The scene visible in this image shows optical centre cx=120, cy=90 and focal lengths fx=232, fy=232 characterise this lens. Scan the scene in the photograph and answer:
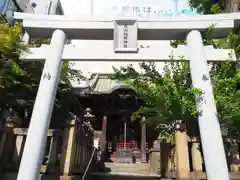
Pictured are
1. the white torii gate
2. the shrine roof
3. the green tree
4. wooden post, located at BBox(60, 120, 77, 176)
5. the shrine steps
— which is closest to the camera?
the white torii gate

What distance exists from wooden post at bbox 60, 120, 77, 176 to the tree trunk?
670cm

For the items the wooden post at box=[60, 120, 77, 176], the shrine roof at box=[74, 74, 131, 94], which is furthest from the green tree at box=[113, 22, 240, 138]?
the shrine roof at box=[74, 74, 131, 94]

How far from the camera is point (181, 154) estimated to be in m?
4.55

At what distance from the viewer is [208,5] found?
8617 millimetres

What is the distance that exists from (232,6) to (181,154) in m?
6.48

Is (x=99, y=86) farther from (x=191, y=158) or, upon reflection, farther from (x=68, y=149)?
(x=191, y=158)

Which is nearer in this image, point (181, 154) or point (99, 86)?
point (181, 154)

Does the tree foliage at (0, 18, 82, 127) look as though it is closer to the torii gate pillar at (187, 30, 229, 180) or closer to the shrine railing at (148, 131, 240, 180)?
the torii gate pillar at (187, 30, 229, 180)

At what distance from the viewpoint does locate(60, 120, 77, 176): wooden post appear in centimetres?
528

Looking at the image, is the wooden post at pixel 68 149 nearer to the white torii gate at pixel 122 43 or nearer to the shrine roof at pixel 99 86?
the white torii gate at pixel 122 43

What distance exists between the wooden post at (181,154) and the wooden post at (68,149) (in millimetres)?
2450

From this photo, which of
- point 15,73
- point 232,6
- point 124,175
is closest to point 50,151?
point 15,73

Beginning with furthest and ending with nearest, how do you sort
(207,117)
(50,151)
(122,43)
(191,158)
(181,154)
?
1. (50,151)
2. (191,158)
3. (181,154)
4. (122,43)
5. (207,117)

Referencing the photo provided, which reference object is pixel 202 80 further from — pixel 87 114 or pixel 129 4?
pixel 129 4
